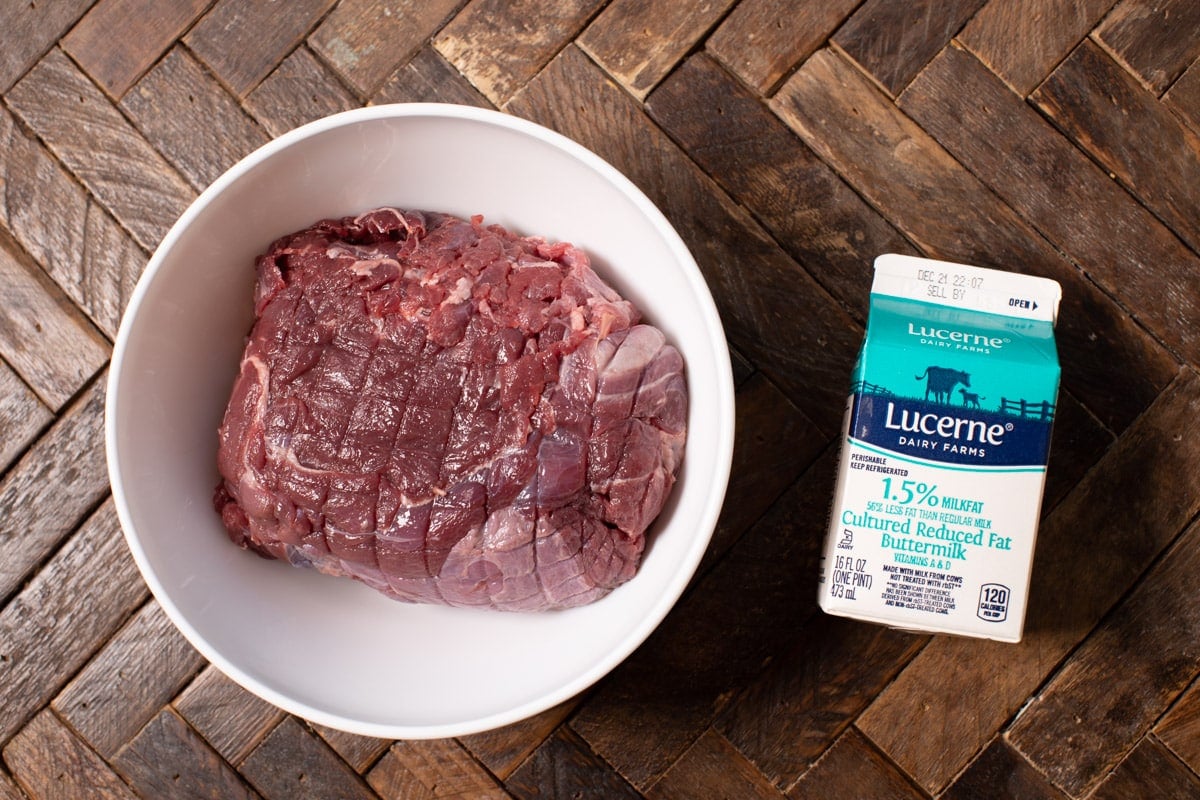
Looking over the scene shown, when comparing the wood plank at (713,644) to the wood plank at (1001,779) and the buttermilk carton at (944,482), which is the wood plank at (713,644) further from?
the wood plank at (1001,779)

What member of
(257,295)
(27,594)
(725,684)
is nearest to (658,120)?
(257,295)

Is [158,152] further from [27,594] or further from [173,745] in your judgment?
[173,745]

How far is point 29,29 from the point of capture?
5.04 feet

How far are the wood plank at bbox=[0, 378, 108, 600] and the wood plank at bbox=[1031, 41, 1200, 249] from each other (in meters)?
1.72

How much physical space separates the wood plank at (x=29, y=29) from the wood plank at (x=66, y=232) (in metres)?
0.12

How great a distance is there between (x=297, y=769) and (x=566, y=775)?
18.2 inches

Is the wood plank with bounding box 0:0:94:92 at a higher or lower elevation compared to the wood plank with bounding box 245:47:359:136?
higher

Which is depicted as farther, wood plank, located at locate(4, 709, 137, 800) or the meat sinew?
wood plank, located at locate(4, 709, 137, 800)

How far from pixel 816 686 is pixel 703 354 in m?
0.66

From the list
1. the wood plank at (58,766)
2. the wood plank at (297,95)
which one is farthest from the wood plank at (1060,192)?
the wood plank at (58,766)

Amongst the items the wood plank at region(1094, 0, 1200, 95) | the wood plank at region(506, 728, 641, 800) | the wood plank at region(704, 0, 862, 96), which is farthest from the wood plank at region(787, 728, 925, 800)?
the wood plank at region(1094, 0, 1200, 95)

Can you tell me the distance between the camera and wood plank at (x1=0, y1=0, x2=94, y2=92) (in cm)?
153

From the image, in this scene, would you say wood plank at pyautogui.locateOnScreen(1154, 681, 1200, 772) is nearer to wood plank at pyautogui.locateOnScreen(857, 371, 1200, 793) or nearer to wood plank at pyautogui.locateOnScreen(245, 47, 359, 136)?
wood plank at pyautogui.locateOnScreen(857, 371, 1200, 793)

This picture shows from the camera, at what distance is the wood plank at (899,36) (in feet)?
4.95
